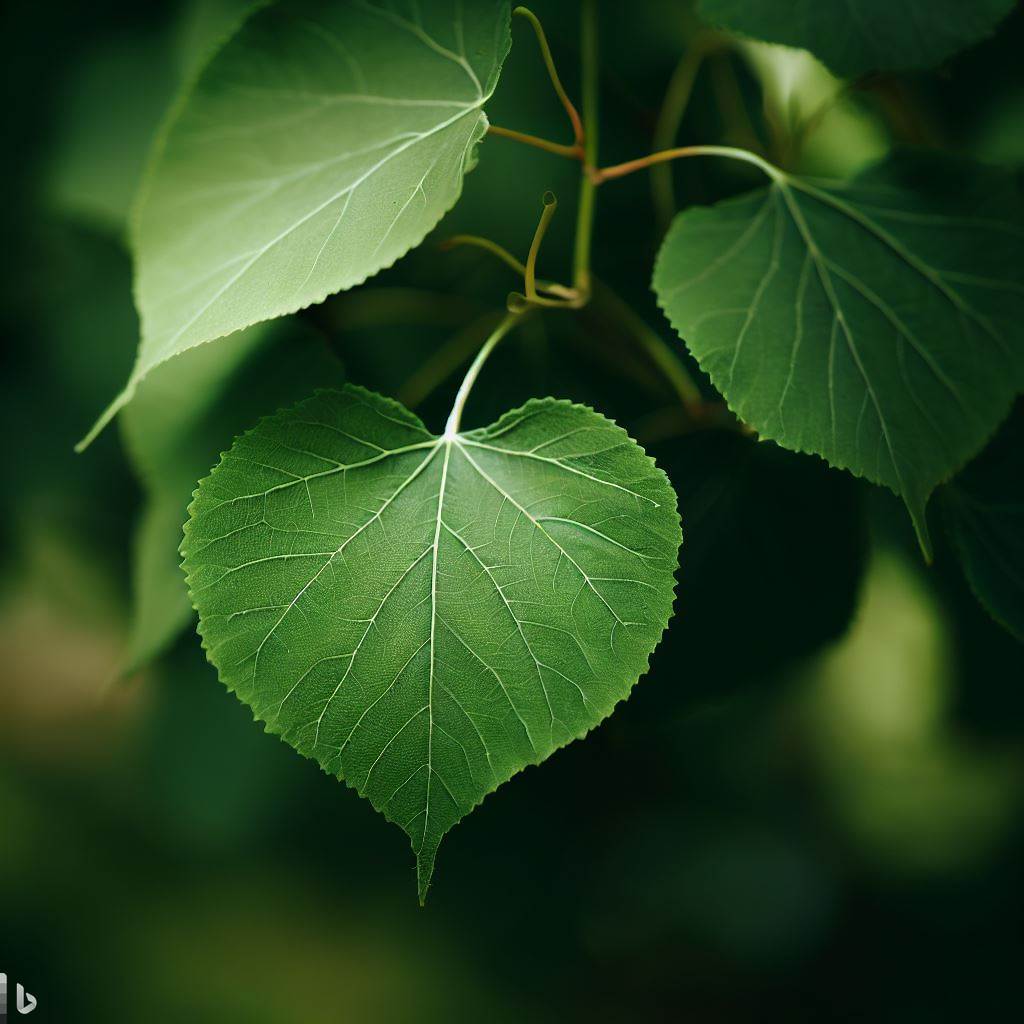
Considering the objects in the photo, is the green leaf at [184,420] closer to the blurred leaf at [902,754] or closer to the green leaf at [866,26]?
the green leaf at [866,26]

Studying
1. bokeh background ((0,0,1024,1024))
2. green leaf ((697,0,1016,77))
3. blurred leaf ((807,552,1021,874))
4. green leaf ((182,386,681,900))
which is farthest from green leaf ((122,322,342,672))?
blurred leaf ((807,552,1021,874))

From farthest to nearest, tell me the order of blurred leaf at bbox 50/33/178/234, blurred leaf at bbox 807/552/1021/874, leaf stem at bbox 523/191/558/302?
1. blurred leaf at bbox 807/552/1021/874
2. blurred leaf at bbox 50/33/178/234
3. leaf stem at bbox 523/191/558/302

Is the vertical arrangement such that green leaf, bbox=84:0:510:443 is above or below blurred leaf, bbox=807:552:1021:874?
above

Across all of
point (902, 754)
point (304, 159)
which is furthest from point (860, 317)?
point (902, 754)

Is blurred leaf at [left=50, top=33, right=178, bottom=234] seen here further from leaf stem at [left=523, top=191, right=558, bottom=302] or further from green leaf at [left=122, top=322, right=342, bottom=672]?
leaf stem at [left=523, top=191, right=558, bottom=302]

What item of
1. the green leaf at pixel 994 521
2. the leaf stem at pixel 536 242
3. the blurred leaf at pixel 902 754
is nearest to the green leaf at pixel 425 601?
the leaf stem at pixel 536 242

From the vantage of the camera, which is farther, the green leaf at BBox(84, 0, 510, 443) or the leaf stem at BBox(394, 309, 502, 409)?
the leaf stem at BBox(394, 309, 502, 409)

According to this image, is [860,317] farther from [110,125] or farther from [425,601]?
[110,125]
